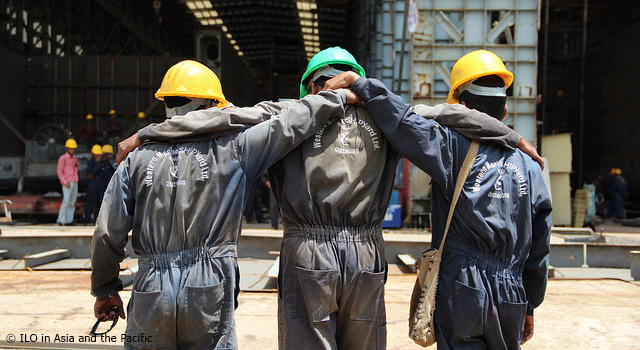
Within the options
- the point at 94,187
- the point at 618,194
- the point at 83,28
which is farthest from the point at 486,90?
the point at 83,28

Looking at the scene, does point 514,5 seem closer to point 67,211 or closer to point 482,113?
point 482,113

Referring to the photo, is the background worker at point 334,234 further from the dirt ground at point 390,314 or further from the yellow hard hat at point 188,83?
the dirt ground at point 390,314

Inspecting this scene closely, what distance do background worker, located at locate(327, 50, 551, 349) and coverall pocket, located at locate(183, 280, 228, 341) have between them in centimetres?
106

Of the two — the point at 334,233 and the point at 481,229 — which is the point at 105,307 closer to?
the point at 334,233

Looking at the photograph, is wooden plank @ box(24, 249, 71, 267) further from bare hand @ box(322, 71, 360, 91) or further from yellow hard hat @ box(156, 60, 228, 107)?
bare hand @ box(322, 71, 360, 91)

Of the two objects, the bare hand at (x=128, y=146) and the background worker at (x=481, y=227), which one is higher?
A: the bare hand at (x=128, y=146)

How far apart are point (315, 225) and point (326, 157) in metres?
0.34

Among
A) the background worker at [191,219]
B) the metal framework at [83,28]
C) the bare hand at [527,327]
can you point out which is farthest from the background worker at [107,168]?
the bare hand at [527,327]

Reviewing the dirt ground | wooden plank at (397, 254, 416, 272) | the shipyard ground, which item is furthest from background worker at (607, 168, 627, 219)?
wooden plank at (397, 254, 416, 272)

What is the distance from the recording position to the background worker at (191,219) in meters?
2.23

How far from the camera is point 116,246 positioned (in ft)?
7.59

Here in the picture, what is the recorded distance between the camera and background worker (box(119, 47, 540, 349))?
231 cm

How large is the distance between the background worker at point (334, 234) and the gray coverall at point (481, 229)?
0.13 m

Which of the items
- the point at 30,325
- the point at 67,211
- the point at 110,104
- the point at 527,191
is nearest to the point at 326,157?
the point at 527,191
